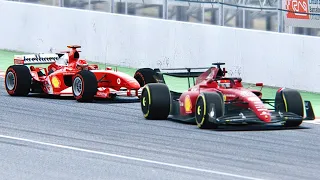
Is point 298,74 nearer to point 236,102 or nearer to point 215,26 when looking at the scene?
point 215,26

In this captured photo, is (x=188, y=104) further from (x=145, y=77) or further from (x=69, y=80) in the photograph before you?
(x=69, y=80)

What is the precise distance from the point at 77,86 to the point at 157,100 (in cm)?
Answer: 273

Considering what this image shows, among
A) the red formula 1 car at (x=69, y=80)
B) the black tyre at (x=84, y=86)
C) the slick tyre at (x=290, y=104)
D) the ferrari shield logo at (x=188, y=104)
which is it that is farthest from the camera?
the red formula 1 car at (x=69, y=80)

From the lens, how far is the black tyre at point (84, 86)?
823 inches

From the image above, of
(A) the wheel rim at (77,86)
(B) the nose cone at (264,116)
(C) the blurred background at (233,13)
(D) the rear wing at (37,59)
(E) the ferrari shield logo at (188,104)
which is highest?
(C) the blurred background at (233,13)

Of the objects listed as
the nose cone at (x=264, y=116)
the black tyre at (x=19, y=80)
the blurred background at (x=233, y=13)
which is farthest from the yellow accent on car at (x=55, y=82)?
the nose cone at (x=264, y=116)

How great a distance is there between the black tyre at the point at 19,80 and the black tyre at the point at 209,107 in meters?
4.93

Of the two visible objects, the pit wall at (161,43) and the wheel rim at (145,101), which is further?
the pit wall at (161,43)

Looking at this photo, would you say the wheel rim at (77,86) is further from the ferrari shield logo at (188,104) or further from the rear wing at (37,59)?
the ferrari shield logo at (188,104)

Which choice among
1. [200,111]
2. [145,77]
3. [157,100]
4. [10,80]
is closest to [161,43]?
[145,77]

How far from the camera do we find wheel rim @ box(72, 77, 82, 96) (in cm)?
2114

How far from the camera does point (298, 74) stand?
76.8ft

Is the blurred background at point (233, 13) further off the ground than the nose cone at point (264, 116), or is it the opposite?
the blurred background at point (233, 13)

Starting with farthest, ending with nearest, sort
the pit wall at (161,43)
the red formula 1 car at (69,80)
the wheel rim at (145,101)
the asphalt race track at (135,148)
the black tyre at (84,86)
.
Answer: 1. the pit wall at (161,43)
2. the red formula 1 car at (69,80)
3. the black tyre at (84,86)
4. the wheel rim at (145,101)
5. the asphalt race track at (135,148)
